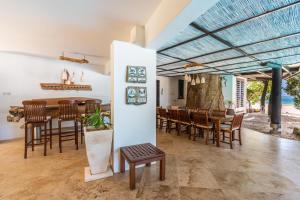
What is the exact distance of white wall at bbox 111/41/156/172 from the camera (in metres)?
2.60

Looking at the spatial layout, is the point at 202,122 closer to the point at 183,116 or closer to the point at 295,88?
the point at 183,116

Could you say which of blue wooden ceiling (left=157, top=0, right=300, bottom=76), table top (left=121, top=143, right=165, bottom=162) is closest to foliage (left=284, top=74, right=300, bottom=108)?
blue wooden ceiling (left=157, top=0, right=300, bottom=76)

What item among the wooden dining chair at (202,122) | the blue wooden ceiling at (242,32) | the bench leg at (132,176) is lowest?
the bench leg at (132,176)

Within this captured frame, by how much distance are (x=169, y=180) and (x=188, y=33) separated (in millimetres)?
2538

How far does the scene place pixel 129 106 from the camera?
8.91ft

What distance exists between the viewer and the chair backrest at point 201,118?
402cm

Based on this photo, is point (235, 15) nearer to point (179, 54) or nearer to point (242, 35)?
point (242, 35)

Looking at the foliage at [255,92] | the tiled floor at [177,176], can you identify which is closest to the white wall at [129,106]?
the tiled floor at [177,176]

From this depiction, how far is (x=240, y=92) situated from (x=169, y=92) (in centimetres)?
438

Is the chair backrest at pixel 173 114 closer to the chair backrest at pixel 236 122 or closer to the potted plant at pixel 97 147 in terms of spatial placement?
the chair backrest at pixel 236 122

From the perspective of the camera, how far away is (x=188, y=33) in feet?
9.29

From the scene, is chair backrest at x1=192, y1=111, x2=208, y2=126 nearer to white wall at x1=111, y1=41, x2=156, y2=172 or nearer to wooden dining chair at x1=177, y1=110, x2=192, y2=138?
wooden dining chair at x1=177, y1=110, x2=192, y2=138

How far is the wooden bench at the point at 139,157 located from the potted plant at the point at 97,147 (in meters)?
0.27

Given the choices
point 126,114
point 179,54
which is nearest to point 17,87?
point 126,114
